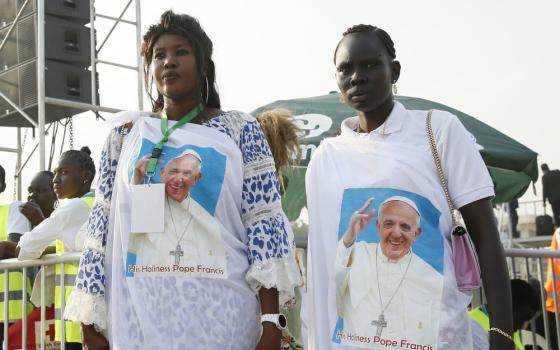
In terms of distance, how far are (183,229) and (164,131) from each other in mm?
340

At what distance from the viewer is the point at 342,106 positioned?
7133 millimetres

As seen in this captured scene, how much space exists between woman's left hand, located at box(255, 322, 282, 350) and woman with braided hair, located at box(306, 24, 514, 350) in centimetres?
21

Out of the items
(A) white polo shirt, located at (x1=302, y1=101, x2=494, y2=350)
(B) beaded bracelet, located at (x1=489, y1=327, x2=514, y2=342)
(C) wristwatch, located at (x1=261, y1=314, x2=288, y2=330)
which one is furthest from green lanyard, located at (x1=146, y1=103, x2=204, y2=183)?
(B) beaded bracelet, located at (x1=489, y1=327, x2=514, y2=342)

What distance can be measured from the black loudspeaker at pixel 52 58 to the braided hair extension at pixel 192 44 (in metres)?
7.63

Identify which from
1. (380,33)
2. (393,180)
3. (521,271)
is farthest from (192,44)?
(521,271)

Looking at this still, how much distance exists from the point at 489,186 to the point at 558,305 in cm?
223

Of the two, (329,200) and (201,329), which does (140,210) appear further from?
(329,200)

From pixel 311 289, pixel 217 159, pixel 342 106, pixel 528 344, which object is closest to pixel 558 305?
pixel 528 344

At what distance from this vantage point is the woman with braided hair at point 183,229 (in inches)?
89.0

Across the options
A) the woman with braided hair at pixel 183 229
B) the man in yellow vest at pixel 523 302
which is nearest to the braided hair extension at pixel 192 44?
the woman with braided hair at pixel 183 229

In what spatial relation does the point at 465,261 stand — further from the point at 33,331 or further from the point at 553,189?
the point at 553,189

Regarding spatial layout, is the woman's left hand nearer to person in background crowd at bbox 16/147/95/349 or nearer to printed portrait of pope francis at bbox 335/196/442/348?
printed portrait of pope francis at bbox 335/196/442/348

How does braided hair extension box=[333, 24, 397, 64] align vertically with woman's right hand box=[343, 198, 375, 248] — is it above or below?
above

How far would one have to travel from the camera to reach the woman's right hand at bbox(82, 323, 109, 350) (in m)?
2.34
